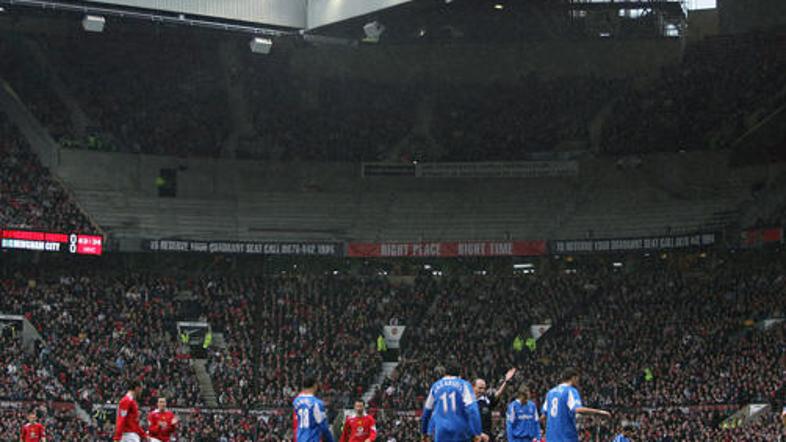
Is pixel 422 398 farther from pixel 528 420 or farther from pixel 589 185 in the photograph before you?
pixel 528 420

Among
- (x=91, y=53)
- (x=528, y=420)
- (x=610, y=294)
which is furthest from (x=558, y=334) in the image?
(x=528, y=420)

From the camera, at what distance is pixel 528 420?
22.5 meters

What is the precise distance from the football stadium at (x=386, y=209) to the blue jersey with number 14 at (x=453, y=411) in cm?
2661

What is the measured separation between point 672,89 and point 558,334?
1620cm

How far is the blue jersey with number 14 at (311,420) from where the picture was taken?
18109 millimetres

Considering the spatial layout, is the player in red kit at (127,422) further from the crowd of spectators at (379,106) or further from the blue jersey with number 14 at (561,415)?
the crowd of spectators at (379,106)

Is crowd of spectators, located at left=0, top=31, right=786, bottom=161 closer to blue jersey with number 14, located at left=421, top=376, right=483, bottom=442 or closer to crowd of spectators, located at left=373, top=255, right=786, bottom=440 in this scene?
crowd of spectators, located at left=373, top=255, right=786, bottom=440

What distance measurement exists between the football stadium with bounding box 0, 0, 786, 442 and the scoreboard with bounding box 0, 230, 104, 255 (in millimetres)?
99

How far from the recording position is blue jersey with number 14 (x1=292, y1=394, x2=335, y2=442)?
18.1 m

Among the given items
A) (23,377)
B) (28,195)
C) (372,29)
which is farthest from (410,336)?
(28,195)

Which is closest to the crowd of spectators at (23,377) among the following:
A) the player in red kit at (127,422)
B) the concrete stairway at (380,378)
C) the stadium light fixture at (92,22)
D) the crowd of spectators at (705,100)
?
the concrete stairway at (380,378)

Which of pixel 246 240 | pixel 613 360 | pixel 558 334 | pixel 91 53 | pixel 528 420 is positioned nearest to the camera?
pixel 528 420

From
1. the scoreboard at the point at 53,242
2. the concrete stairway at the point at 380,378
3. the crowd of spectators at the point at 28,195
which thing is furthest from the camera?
the crowd of spectators at the point at 28,195

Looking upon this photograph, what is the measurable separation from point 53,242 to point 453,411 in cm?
3978
